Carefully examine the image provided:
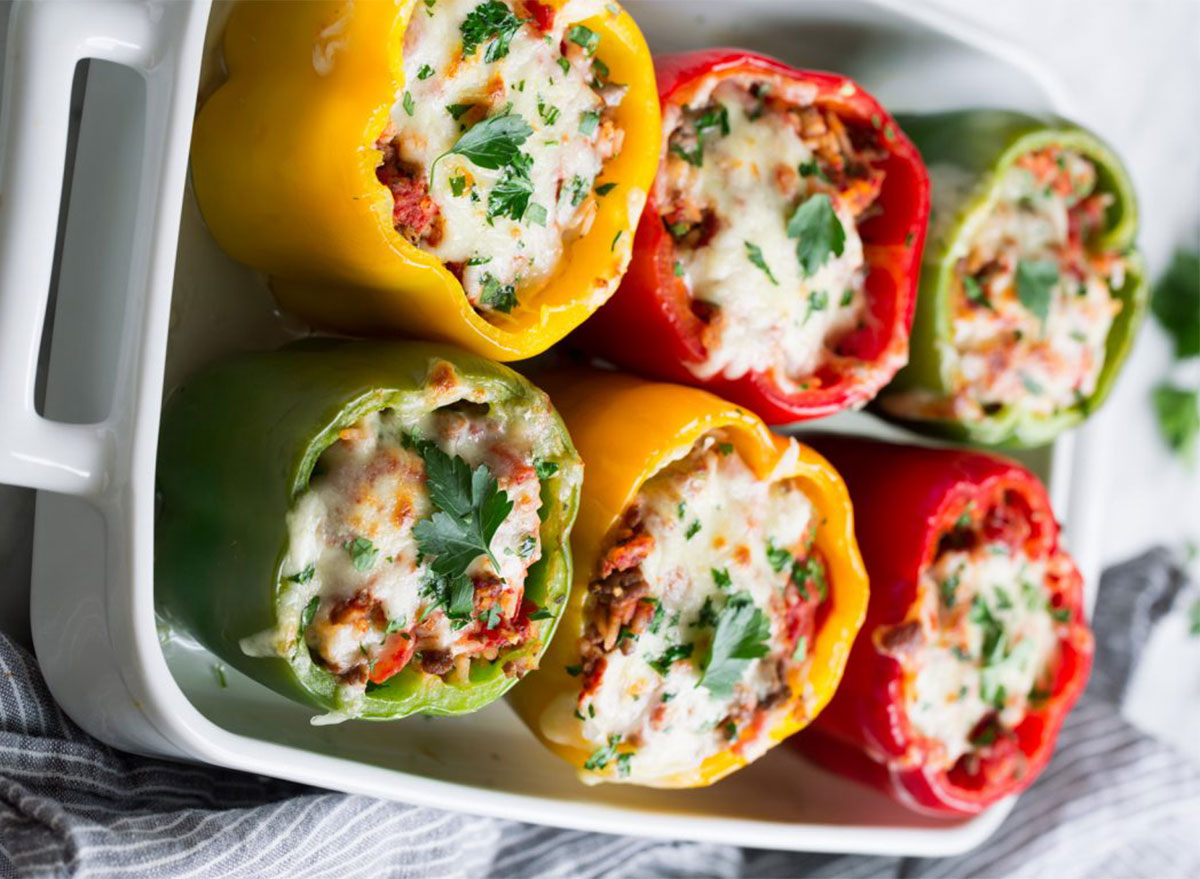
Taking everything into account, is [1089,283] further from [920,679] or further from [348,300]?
[348,300]

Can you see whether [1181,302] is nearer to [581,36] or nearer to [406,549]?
[581,36]

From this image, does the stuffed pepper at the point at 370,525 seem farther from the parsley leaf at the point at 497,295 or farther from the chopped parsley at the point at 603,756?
the chopped parsley at the point at 603,756

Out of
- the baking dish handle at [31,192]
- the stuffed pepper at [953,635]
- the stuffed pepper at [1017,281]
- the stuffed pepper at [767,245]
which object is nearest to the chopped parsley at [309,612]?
the baking dish handle at [31,192]

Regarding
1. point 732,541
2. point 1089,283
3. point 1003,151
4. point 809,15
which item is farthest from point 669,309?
point 1089,283

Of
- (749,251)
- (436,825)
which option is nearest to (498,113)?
(749,251)

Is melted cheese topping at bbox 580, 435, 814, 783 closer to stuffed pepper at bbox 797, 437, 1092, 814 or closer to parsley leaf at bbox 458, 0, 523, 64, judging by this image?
stuffed pepper at bbox 797, 437, 1092, 814

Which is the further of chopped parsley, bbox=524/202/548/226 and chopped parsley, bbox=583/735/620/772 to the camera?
chopped parsley, bbox=583/735/620/772

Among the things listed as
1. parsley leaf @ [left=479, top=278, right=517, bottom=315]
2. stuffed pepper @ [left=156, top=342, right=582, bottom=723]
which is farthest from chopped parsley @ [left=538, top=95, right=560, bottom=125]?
stuffed pepper @ [left=156, top=342, right=582, bottom=723]
